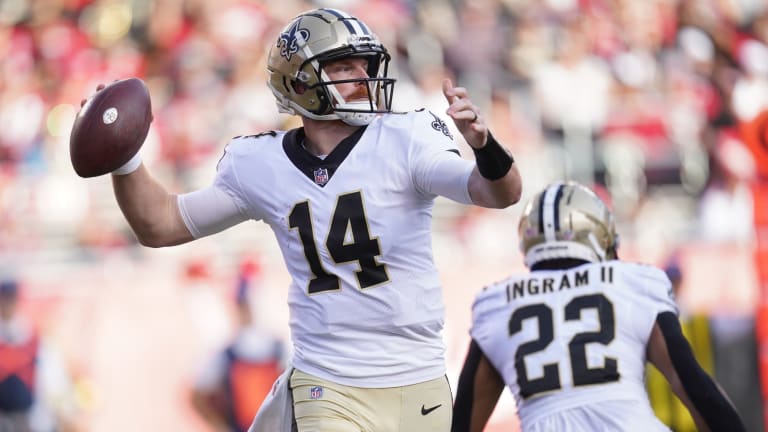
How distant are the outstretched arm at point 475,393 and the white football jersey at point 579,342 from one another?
1.7 inches

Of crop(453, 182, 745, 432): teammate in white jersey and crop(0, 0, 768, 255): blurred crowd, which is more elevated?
crop(0, 0, 768, 255): blurred crowd

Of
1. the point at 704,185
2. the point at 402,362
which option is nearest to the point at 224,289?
the point at 704,185

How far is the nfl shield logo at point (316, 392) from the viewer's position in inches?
124

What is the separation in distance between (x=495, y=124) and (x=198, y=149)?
1972 mm

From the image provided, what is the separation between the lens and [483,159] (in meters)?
2.88

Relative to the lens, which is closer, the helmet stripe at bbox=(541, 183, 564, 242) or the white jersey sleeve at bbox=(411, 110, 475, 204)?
the white jersey sleeve at bbox=(411, 110, 475, 204)

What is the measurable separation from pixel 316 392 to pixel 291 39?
962mm

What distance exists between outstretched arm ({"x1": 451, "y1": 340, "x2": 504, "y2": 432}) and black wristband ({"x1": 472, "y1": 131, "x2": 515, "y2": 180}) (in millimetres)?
1046

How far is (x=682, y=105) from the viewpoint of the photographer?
27.6 feet

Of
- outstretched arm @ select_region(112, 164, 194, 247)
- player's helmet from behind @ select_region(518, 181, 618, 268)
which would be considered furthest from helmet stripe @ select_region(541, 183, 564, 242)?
outstretched arm @ select_region(112, 164, 194, 247)

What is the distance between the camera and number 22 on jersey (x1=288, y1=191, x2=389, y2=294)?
10.3 feet

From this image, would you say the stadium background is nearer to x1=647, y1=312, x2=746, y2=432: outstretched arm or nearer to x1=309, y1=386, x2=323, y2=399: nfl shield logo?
x1=647, y1=312, x2=746, y2=432: outstretched arm

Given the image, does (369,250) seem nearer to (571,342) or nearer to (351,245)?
(351,245)

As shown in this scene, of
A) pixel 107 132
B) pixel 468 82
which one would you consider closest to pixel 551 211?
pixel 107 132
